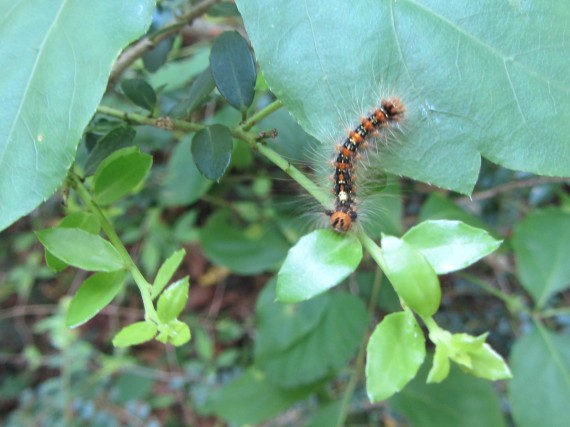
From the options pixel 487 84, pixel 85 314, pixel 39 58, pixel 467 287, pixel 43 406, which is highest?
pixel 39 58

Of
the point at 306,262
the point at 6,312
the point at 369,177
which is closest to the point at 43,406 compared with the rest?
the point at 6,312

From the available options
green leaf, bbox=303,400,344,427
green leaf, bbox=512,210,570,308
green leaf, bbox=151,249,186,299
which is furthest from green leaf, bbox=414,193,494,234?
green leaf, bbox=151,249,186,299

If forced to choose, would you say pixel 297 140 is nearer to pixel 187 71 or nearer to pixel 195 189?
pixel 195 189

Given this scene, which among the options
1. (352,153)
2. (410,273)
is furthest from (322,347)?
(410,273)

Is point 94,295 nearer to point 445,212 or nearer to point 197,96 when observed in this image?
point 197,96

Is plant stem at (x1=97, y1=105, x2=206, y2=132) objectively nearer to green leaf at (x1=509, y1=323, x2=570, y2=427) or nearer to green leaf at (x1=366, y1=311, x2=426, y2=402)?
green leaf at (x1=366, y1=311, x2=426, y2=402)

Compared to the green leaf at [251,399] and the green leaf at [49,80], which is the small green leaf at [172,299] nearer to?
the green leaf at [49,80]

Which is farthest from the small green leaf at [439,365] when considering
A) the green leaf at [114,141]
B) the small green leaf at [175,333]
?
the green leaf at [114,141]
